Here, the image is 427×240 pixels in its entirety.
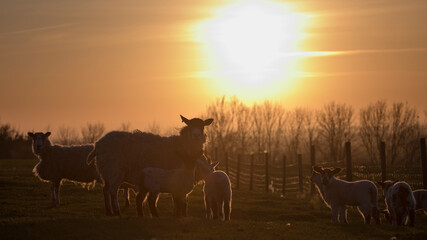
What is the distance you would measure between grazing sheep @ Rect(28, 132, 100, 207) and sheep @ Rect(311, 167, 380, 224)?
8955 mm

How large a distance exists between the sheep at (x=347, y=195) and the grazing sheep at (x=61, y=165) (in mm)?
8955

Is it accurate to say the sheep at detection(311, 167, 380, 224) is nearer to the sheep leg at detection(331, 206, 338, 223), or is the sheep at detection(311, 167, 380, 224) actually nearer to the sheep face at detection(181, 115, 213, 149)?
the sheep leg at detection(331, 206, 338, 223)

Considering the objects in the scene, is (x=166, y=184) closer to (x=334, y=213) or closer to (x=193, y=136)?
(x=193, y=136)

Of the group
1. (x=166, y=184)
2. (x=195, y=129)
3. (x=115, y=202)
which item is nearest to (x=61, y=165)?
(x=115, y=202)

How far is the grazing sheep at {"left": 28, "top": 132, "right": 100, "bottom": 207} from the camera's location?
68.6 ft

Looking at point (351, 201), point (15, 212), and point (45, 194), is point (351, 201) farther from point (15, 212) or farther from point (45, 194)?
point (45, 194)

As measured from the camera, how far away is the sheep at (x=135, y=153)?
15492 mm

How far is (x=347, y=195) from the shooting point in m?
16.1

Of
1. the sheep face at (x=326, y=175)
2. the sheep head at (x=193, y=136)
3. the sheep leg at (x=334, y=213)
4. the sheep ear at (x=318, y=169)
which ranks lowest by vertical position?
the sheep leg at (x=334, y=213)

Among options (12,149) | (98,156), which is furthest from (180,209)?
(12,149)

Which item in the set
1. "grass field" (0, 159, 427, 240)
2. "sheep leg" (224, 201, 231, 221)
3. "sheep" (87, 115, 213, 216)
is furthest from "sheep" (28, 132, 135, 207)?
"sheep leg" (224, 201, 231, 221)

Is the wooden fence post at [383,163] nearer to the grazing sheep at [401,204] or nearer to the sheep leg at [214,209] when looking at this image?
the grazing sheep at [401,204]

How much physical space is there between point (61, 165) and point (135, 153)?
631 centimetres

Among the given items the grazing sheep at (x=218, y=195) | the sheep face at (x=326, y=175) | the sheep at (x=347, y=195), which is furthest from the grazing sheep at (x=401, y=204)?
the grazing sheep at (x=218, y=195)
